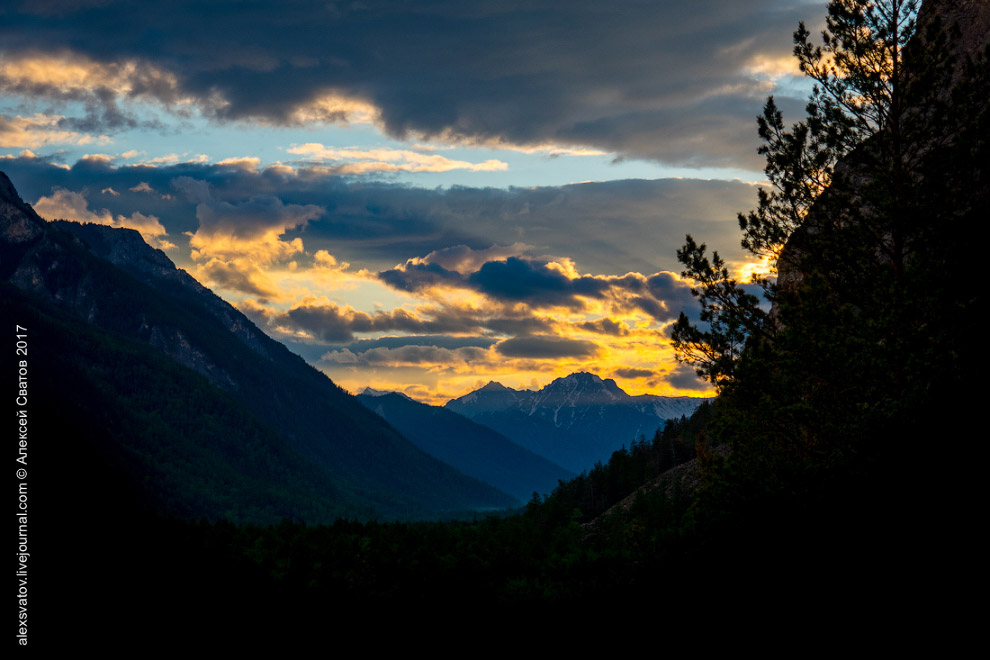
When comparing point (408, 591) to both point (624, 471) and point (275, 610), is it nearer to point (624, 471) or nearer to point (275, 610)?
point (275, 610)

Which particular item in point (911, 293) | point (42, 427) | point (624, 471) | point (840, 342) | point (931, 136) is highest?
point (931, 136)

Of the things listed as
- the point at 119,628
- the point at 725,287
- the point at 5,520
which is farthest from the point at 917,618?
the point at 5,520

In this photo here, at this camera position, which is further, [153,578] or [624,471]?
[624,471]

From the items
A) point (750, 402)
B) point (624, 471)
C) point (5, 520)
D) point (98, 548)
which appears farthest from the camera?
point (624, 471)

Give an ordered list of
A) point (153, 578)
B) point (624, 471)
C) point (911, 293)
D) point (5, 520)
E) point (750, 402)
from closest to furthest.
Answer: point (5, 520)
point (153, 578)
point (911, 293)
point (750, 402)
point (624, 471)

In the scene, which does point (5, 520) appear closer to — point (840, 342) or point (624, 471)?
point (840, 342)

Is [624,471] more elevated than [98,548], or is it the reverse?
[98,548]

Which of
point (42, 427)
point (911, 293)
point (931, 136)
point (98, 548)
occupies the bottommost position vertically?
point (98, 548)

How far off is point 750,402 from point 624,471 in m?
73.0

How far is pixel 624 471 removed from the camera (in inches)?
3686

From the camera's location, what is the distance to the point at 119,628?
48.6 ft

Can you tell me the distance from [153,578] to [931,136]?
81.0ft

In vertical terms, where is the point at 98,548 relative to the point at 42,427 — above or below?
below

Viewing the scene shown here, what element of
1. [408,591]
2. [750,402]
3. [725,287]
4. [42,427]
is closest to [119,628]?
[42,427]
